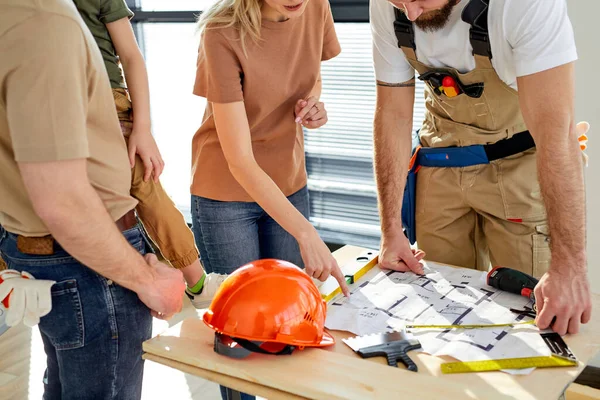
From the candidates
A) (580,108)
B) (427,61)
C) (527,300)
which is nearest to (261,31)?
(427,61)

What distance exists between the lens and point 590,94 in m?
2.42

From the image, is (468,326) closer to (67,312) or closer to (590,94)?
(67,312)

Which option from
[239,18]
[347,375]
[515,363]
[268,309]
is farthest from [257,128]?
[515,363]

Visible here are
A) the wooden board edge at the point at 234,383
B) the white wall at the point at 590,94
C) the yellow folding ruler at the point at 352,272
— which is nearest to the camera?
the wooden board edge at the point at 234,383

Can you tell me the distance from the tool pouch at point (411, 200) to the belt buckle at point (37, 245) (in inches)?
42.0

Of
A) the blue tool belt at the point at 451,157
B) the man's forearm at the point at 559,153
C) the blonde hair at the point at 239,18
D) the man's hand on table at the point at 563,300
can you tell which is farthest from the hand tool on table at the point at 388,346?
the blonde hair at the point at 239,18

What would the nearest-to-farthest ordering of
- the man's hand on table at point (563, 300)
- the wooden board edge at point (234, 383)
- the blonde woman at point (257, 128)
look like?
the wooden board edge at point (234, 383)
the man's hand on table at point (563, 300)
the blonde woman at point (257, 128)

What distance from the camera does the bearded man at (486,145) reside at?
1469 millimetres

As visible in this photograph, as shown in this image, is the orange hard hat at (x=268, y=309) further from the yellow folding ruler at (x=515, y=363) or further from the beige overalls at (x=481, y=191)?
the beige overalls at (x=481, y=191)

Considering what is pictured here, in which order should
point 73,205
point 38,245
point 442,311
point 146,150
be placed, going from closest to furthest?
point 73,205, point 38,245, point 442,311, point 146,150

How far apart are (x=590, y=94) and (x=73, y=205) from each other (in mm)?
1980

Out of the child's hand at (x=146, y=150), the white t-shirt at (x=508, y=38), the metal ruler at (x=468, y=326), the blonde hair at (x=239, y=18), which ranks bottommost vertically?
the metal ruler at (x=468, y=326)

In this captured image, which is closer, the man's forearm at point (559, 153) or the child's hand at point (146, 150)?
the man's forearm at point (559, 153)

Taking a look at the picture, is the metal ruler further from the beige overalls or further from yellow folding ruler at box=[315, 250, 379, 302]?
the beige overalls
